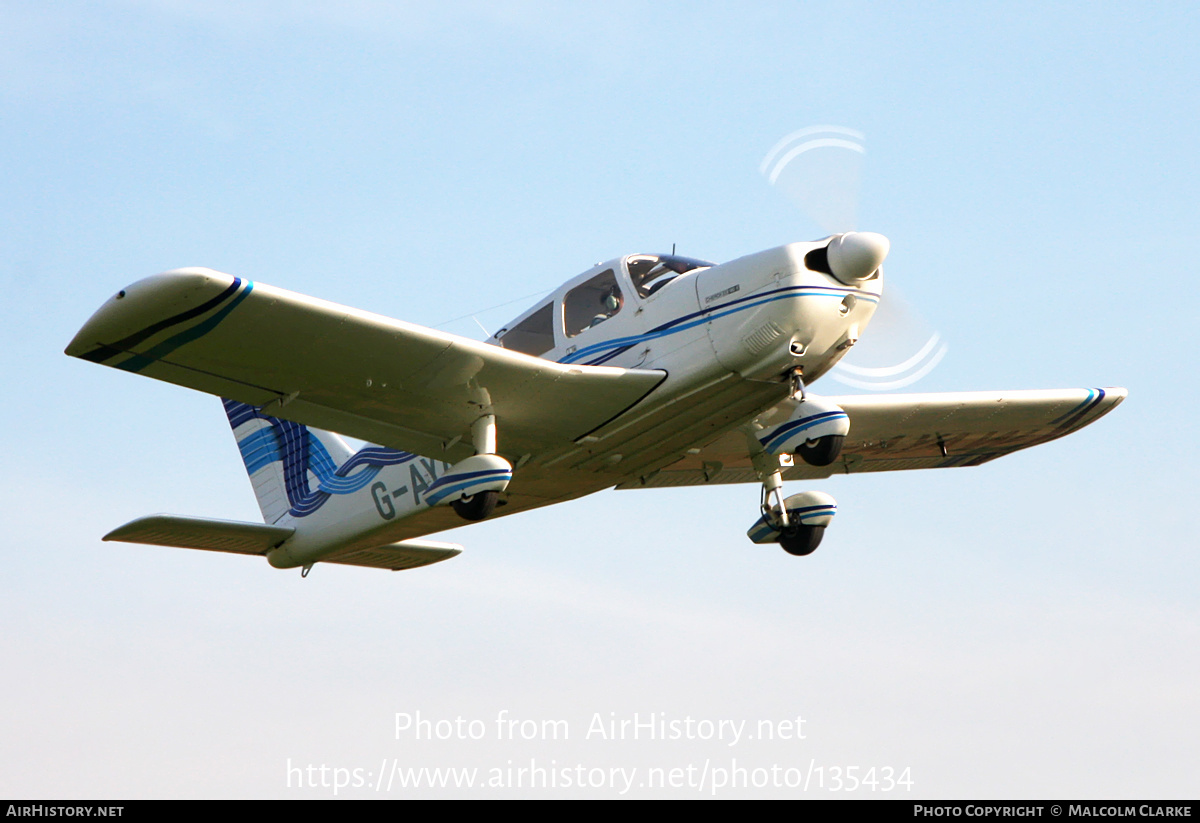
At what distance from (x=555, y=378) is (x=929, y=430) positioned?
632cm

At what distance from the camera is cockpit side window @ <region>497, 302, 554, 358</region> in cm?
1441

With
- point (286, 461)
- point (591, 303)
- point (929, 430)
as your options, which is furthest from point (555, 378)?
point (286, 461)

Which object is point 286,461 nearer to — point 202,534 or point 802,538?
point 202,534

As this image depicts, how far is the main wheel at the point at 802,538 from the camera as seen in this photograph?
15039 mm

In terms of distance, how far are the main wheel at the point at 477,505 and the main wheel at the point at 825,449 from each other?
3271 millimetres

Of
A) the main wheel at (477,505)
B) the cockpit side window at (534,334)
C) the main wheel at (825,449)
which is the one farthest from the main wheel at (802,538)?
the main wheel at (477,505)

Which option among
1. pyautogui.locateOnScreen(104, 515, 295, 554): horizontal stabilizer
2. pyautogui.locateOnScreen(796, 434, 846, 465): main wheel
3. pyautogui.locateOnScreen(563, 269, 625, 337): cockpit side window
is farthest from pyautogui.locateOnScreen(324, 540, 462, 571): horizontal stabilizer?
pyautogui.locateOnScreen(796, 434, 846, 465): main wheel

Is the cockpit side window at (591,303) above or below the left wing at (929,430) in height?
below

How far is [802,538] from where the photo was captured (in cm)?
1505

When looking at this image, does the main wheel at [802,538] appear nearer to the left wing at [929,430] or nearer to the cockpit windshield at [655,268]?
the left wing at [929,430]

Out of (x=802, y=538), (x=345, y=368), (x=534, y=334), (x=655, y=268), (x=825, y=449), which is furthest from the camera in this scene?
(x=802, y=538)

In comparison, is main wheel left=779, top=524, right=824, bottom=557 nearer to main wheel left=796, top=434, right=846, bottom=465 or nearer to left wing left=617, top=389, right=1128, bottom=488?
left wing left=617, top=389, right=1128, bottom=488

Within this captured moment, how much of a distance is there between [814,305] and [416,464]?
556 cm

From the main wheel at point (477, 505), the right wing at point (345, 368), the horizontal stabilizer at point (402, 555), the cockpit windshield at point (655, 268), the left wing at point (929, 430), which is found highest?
the left wing at point (929, 430)
